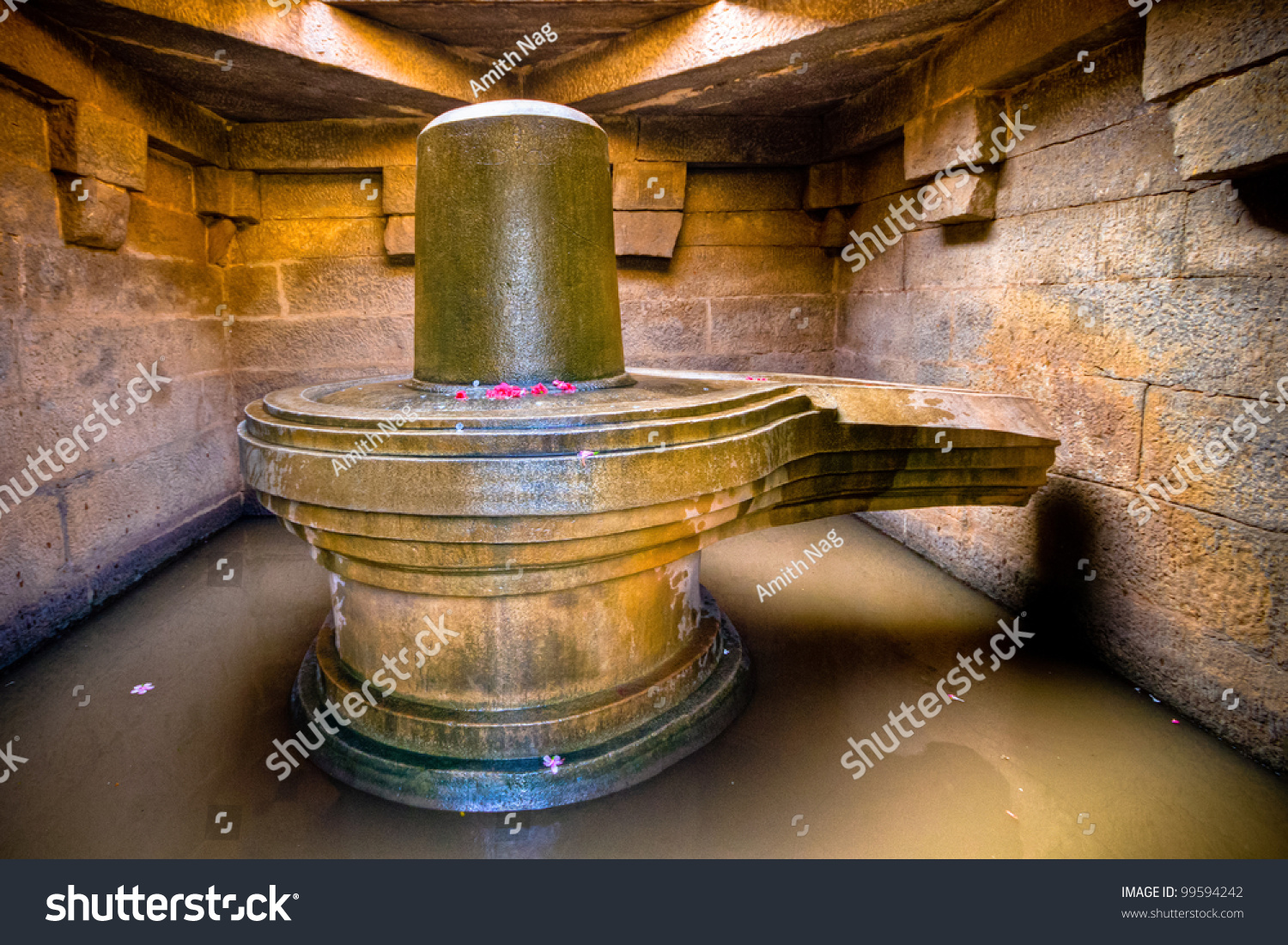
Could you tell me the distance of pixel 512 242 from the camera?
2574 mm

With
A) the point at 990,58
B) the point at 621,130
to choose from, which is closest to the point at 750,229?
the point at 621,130

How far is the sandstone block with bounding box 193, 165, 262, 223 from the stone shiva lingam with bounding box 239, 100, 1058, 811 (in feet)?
8.34

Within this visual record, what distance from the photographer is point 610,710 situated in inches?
91.8

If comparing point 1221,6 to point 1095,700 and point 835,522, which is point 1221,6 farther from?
point 835,522

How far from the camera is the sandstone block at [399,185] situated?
4707 millimetres

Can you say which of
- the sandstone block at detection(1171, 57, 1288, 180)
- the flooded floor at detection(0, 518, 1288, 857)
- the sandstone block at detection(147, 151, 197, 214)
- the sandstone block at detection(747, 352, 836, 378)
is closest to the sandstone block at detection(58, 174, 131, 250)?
the sandstone block at detection(147, 151, 197, 214)

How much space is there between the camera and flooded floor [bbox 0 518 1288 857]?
201 cm

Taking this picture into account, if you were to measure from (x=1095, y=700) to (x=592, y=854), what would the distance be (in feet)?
6.48

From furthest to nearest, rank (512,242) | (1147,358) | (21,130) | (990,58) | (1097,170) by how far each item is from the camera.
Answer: (990,58), (21,130), (1097,170), (1147,358), (512,242)

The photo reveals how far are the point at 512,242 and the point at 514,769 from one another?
174cm

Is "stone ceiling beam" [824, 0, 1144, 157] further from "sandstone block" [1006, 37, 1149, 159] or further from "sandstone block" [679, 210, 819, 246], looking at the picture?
"sandstone block" [679, 210, 819, 246]

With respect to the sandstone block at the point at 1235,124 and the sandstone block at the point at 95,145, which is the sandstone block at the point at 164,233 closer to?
the sandstone block at the point at 95,145

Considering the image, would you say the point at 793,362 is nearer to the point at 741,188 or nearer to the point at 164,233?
the point at 741,188

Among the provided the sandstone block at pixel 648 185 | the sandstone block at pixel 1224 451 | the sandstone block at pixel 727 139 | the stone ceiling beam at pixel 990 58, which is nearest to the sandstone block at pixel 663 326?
the sandstone block at pixel 648 185
